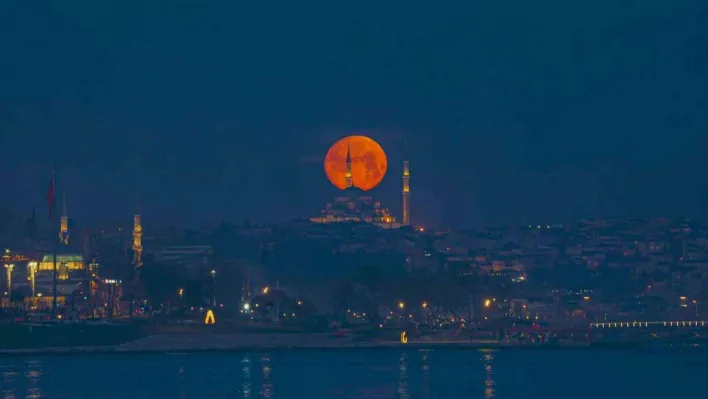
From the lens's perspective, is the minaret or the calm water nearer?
the calm water

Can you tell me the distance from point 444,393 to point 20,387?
608 inches

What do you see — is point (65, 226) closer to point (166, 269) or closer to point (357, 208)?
point (166, 269)

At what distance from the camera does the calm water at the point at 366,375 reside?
210 feet

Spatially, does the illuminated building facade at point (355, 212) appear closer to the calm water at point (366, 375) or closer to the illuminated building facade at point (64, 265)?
the illuminated building facade at point (64, 265)

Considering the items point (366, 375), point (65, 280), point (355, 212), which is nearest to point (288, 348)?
point (366, 375)

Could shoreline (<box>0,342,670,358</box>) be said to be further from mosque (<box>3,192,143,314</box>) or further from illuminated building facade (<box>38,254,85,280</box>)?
illuminated building facade (<box>38,254,85,280</box>)

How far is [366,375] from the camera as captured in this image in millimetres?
71562

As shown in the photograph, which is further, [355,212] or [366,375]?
[355,212]

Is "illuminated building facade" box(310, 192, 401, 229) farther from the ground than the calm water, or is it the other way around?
"illuminated building facade" box(310, 192, 401, 229)

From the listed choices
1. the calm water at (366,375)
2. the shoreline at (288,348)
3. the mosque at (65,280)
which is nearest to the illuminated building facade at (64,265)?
the mosque at (65,280)

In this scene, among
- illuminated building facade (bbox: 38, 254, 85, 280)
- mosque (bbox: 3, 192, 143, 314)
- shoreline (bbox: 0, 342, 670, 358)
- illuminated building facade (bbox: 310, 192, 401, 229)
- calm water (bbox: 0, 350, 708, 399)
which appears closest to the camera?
calm water (bbox: 0, 350, 708, 399)

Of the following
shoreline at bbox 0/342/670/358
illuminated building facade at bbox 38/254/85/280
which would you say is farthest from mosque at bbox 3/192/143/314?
shoreline at bbox 0/342/670/358

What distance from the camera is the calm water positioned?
64.0m

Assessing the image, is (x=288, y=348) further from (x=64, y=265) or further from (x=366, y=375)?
(x=64, y=265)
